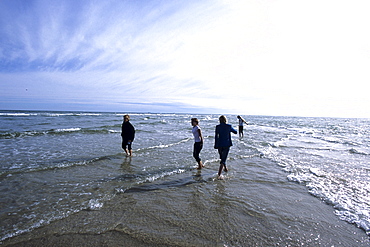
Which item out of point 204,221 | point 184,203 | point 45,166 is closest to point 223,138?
point 184,203

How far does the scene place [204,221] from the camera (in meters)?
3.52

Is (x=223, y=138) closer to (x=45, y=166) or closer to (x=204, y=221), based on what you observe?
(x=204, y=221)

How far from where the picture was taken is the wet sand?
2984 mm

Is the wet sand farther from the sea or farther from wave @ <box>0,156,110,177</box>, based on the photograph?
wave @ <box>0,156,110,177</box>

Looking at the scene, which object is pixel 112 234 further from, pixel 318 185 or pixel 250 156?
pixel 250 156

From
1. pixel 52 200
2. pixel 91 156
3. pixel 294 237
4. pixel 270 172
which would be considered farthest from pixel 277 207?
pixel 91 156

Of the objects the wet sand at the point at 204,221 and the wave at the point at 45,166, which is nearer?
the wet sand at the point at 204,221

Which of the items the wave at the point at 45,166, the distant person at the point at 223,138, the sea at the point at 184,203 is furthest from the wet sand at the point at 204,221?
the wave at the point at 45,166

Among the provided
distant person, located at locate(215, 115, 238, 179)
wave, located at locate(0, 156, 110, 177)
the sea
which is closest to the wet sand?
the sea

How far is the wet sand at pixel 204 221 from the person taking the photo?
2.98 m

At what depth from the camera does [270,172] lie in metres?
6.85

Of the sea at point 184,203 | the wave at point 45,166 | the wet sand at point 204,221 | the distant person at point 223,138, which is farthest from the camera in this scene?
the wave at point 45,166

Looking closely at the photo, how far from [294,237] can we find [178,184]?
10.3ft

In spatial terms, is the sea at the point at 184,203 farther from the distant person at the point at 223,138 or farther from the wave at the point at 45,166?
the distant person at the point at 223,138
